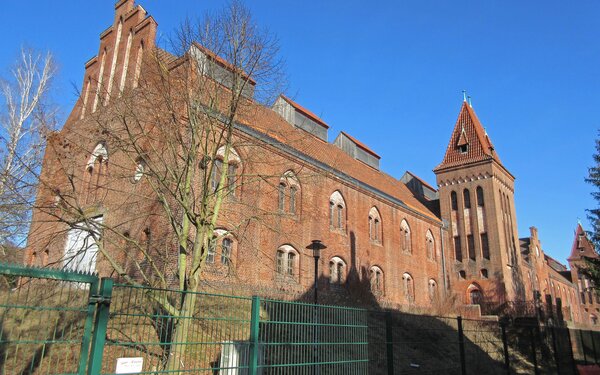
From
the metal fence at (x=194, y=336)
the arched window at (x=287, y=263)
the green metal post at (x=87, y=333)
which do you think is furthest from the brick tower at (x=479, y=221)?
the green metal post at (x=87, y=333)

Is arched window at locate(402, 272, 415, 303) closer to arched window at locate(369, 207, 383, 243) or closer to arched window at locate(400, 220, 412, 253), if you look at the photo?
arched window at locate(400, 220, 412, 253)

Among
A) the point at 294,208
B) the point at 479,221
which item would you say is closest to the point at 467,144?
the point at 479,221

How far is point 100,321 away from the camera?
170 inches

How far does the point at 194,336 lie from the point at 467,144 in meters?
32.2

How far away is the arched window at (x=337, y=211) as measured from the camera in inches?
963

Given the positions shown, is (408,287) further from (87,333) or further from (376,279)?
(87,333)

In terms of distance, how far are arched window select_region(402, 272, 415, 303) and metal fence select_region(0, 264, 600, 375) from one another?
13166 millimetres

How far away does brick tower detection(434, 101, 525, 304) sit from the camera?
107 ft

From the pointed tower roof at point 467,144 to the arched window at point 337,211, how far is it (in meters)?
14.0

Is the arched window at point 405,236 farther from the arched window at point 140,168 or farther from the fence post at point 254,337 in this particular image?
the fence post at point 254,337

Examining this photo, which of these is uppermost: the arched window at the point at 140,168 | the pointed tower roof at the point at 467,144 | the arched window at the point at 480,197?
the pointed tower roof at the point at 467,144

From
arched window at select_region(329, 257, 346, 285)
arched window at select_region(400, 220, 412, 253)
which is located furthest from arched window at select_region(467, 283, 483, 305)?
arched window at select_region(329, 257, 346, 285)

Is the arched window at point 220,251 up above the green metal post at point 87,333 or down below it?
above

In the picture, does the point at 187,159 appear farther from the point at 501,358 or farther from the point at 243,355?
the point at 501,358
